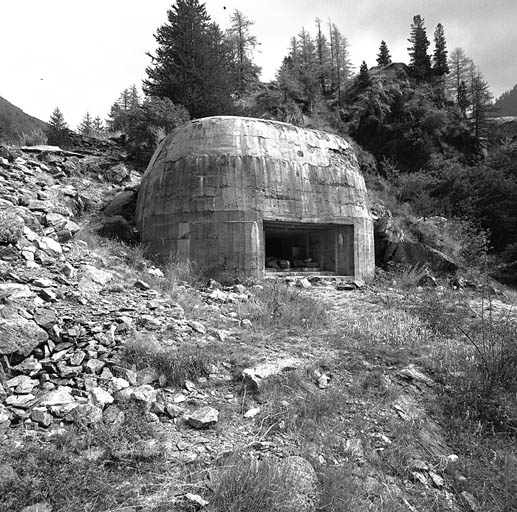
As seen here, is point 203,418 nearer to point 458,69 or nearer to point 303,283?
point 303,283

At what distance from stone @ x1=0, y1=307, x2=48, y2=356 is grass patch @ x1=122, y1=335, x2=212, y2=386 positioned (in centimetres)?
72

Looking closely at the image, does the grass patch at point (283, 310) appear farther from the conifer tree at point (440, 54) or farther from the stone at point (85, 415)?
the conifer tree at point (440, 54)

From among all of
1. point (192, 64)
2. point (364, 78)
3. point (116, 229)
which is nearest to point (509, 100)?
point (364, 78)

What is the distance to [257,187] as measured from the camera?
8.03 m

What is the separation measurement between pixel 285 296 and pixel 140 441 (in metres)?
4.42

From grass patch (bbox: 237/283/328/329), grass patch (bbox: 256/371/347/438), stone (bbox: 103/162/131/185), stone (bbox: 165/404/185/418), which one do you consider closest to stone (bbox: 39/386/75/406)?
stone (bbox: 165/404/185/418)

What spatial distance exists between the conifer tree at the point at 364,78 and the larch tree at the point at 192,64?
1827 centimetres

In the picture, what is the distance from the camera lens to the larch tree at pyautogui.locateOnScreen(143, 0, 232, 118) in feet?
53.5

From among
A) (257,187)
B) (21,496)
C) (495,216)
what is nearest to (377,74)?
(495,216)

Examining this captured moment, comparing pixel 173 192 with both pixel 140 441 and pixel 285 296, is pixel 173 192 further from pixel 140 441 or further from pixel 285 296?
pixel 140 441

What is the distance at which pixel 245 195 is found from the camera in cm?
795

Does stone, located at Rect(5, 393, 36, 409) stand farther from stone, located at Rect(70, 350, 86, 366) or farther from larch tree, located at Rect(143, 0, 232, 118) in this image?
larch tree, located at Rect(143, 0, 232, 118)

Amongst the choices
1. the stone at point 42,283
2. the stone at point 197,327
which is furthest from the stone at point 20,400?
the stone at point 197,327

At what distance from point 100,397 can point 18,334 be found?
0.98 meters
